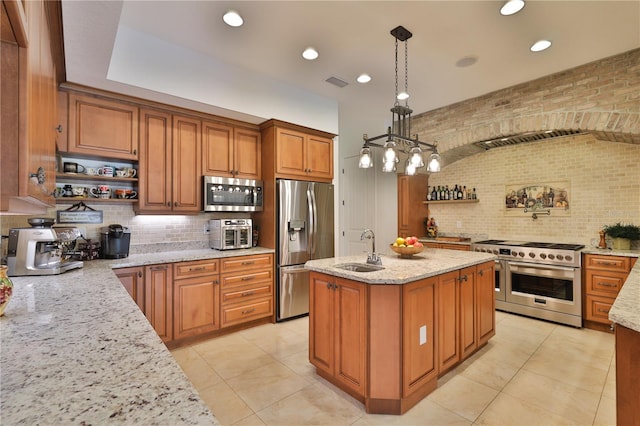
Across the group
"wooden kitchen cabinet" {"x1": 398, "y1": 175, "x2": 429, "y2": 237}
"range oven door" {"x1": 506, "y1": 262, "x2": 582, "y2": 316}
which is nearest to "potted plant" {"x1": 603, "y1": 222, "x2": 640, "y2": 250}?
"range oven door" {"x1": 506, "y1": 262, "x2": 582, "y2": 316}

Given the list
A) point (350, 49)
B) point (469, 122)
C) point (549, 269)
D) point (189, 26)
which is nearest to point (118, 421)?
point (189, 26)

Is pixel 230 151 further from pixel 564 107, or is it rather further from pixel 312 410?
pixel 564 107

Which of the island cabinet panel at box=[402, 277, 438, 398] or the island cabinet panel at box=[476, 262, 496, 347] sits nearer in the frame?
the island cabinet panel at box=[402, 277, 438, 398]

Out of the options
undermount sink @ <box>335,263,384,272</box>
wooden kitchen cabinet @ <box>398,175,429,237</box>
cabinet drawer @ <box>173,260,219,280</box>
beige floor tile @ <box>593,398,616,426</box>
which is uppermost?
wooden kitchen cabinet @ <box>398,175,429,237</box>

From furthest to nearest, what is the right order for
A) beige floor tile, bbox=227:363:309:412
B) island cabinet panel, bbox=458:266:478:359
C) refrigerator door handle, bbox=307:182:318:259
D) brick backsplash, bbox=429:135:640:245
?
refrigerator door handle, bbox=307:182:318:259 → brick backsplash, bbox=429:135:640:245 → island cabinet panel, bbox=458:266:478:359 → beige floor tile, bbox=227:363:309:412

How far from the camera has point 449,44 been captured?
9.89 feet

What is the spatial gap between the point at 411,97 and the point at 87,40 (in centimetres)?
379

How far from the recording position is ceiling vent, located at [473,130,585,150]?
13.2ft

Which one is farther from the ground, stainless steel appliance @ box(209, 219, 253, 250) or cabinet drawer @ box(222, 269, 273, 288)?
stainless steel appliance @ box(209, 219, 253, 250)

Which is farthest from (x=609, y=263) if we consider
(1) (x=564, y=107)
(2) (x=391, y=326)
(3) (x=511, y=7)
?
(2) (x=391, y=326)

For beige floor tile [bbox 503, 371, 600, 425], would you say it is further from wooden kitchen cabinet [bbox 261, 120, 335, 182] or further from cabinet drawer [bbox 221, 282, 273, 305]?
wooden kitchen cabinet [bbox 261, 120, 335, 182]

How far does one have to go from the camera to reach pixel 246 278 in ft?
11.5

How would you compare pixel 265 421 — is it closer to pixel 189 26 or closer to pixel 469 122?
pixel 189 26

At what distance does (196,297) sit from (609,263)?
15.0 ft
